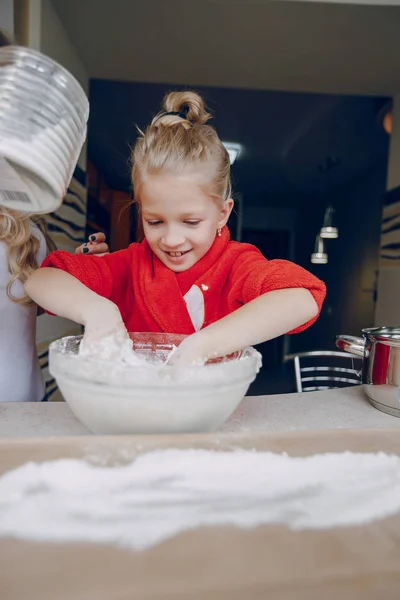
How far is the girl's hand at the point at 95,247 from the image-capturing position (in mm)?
1063

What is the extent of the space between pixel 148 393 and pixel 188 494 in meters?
0.13

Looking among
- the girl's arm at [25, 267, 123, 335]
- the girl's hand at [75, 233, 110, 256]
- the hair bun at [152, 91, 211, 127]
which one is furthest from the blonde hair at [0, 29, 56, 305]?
the hair bun at [152, 91, 211, 127]

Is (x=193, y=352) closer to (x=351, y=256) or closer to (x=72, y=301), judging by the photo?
(x=72, y=301)

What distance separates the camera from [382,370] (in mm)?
786

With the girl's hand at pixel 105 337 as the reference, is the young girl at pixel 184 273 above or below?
above

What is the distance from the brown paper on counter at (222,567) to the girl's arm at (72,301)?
34cm

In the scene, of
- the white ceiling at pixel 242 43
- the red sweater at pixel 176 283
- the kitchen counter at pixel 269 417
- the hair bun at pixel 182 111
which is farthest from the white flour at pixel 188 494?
the white ceiling at pixel 242 43

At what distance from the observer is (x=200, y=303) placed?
1.05 meters

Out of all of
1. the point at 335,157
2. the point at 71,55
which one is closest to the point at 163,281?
the point at 71,55

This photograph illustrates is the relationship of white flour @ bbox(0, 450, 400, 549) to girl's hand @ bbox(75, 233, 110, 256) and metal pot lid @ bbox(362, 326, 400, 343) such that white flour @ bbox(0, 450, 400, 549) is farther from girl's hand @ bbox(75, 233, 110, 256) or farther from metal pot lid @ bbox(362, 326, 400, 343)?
girl's hand @ bbox(75, 233, 110, 256)

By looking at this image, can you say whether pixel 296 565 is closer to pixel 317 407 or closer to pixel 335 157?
pixel 317 407

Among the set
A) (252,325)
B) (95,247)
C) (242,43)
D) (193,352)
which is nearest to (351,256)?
(242,43)

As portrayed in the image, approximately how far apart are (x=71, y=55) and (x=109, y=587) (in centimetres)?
258

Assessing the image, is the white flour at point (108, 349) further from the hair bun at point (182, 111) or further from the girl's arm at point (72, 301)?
the hair bun at point (182, 111)
